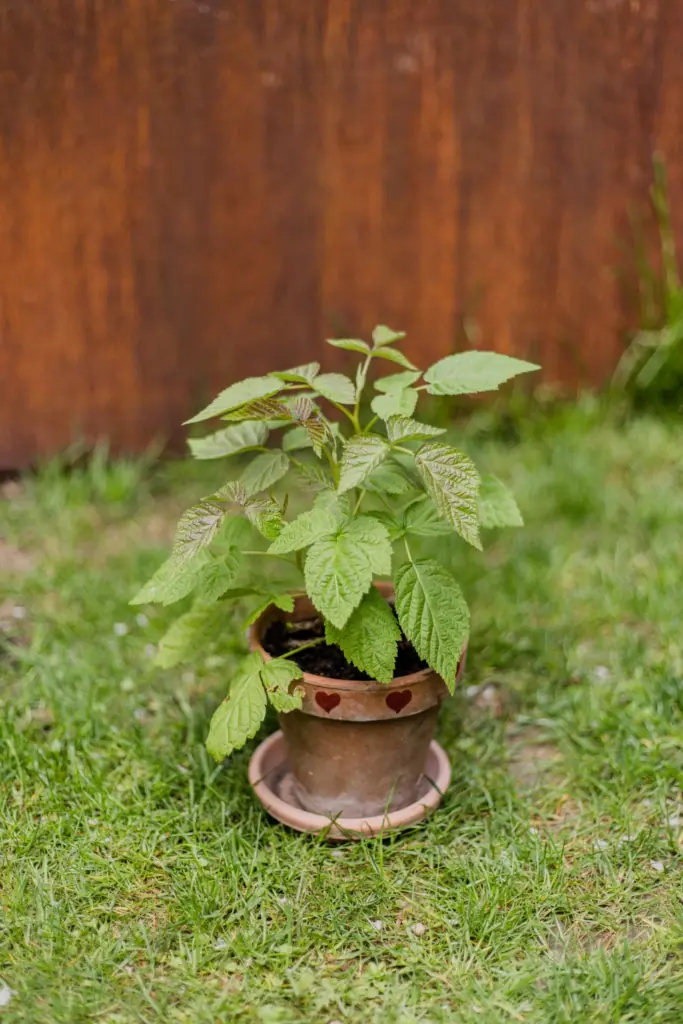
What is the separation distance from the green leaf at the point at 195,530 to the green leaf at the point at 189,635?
0.31m

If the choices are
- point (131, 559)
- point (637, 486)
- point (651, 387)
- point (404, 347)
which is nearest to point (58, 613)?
point (131, 559)

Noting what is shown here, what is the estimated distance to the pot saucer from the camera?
1.96 m

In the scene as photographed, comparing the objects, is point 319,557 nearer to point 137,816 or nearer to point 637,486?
point 137,816

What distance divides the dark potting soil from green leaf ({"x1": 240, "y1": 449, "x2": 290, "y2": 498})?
32 cm

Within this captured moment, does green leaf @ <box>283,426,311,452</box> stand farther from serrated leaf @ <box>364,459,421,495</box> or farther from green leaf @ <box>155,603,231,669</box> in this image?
green leaf @ <box>155,603,231,669</box>

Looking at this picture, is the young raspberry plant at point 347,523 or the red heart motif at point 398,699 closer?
the young raspberry plant at point 347,523

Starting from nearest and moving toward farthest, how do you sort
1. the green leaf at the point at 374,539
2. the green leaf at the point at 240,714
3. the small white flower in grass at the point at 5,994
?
the small white flower in grass at the point at 5,994 < the green leaf at the point at 374,539 < the green leaf at the point at 240,714

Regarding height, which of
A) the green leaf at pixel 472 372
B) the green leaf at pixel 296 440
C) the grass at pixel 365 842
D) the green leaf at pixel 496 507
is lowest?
the grass at pixel 365 842

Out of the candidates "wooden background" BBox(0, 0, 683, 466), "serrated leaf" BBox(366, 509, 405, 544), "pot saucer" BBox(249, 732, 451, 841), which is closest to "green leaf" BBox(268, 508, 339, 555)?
"serrated leaf" BBox(366, 509, 405, 544)

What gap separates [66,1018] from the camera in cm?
159

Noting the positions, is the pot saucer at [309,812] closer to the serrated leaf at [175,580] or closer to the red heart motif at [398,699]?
the red heart motif at [398,699]

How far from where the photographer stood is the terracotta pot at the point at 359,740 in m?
1.88

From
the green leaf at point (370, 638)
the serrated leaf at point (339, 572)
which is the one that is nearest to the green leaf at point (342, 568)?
the serrated leaf at point (339, 572)

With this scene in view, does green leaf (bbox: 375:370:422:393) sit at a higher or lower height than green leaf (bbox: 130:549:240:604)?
higher
